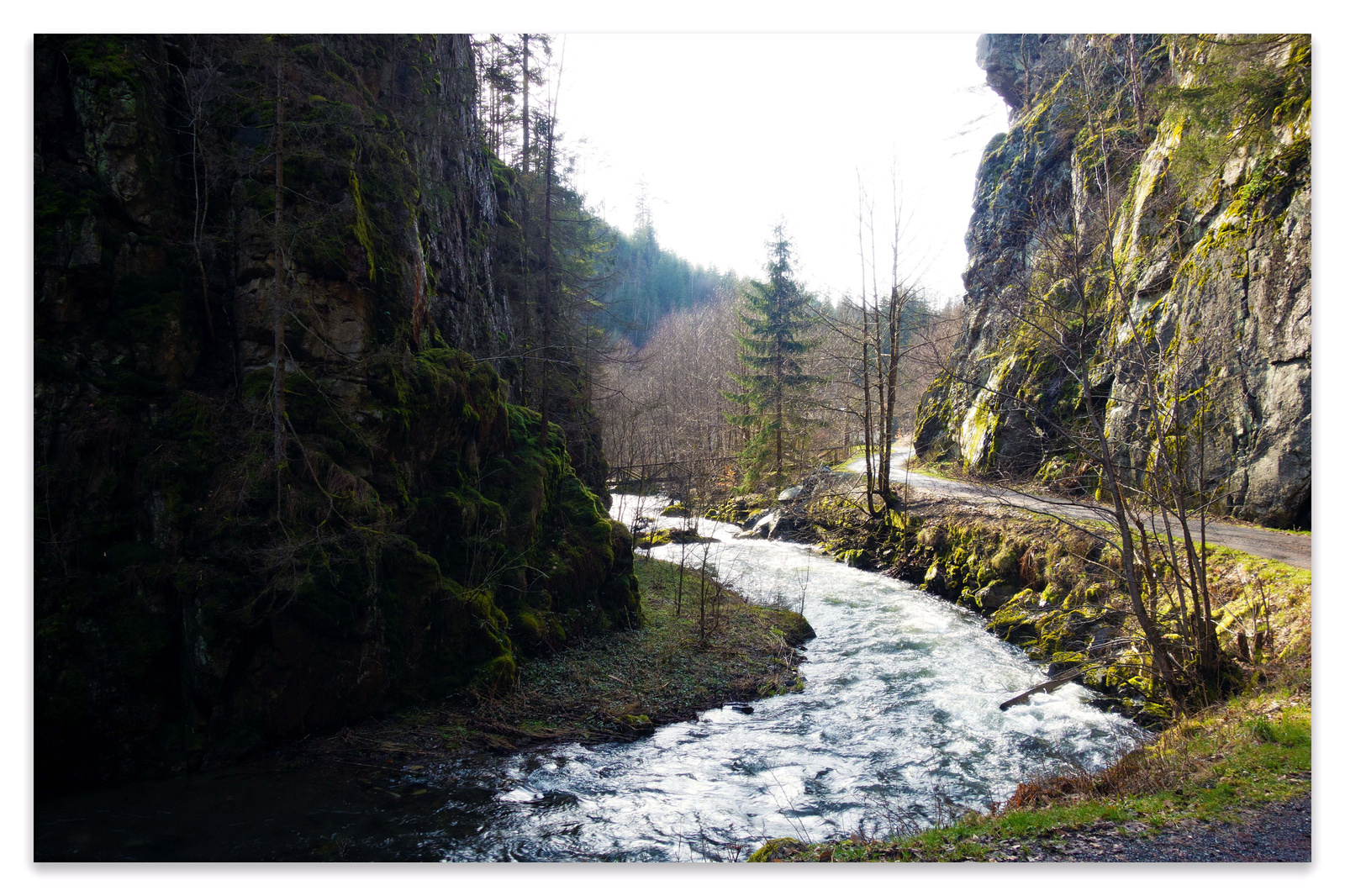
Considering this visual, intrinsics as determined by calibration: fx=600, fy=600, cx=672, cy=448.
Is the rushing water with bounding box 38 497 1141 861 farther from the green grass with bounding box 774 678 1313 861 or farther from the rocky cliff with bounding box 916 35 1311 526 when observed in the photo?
the rocky cliff with bounding box 916 35 1311 526

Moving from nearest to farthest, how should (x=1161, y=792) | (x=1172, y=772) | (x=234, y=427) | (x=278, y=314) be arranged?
(x=1161, y=792), (x=1172, y=772), (x=234, y=427), (x=278, y=314)

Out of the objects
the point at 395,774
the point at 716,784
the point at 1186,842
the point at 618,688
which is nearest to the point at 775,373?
the point at 618,688

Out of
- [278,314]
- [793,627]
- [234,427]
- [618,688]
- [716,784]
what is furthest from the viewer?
[793,627]

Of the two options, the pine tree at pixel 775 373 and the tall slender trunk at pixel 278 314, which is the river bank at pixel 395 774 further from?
the pine tree at pixel 775 373

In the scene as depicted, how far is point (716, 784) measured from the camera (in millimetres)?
5918

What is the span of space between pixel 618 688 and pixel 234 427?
544 cm

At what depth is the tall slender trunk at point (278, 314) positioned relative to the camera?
235 inches

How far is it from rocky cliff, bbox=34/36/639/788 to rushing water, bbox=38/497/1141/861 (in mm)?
970

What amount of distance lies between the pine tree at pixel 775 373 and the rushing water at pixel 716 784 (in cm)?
1510

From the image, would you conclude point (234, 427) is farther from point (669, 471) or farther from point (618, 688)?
point (669, 471)

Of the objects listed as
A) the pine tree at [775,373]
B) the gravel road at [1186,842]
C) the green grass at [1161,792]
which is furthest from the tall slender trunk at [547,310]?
the pine tree at [775,373]

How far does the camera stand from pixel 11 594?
15.6ft

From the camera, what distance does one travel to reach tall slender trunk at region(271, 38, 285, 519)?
5.97 metres

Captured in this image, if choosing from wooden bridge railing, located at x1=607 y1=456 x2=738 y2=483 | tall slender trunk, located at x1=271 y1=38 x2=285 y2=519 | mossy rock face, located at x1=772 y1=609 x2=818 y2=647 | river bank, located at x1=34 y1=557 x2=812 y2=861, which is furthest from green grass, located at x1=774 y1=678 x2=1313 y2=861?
wooden bridge railing, located at x1=607 y1=456 x2=738 y2=483
